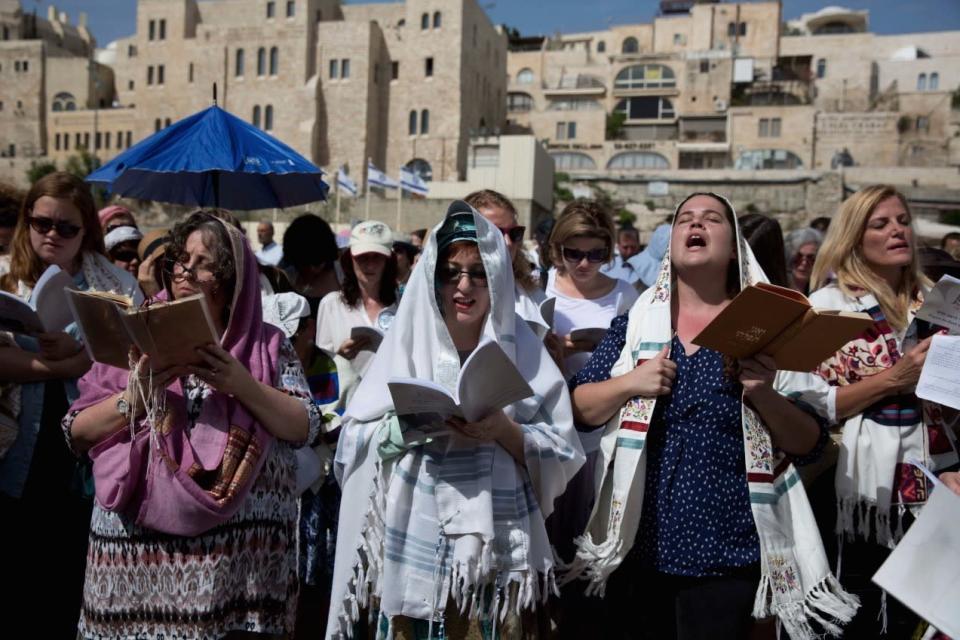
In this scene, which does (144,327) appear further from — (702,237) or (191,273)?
(702,237)

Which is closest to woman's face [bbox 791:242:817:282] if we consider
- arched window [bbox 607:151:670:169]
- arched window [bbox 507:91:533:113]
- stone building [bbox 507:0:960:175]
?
stone building [bbox 507:0:960:175]

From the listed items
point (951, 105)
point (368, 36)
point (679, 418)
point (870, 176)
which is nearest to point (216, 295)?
point (679, 418)

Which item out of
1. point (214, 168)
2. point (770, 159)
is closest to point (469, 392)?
point (214, 168)

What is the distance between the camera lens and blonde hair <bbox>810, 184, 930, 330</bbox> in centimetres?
353

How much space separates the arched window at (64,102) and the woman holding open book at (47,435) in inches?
2649

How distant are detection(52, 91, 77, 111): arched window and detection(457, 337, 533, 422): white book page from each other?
6933cm

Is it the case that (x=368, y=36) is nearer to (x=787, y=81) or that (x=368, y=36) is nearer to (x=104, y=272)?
(x=787, y=81)

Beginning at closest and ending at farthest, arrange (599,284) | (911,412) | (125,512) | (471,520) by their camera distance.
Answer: (471,520) → (125,512) → (911,412) → (599,284)

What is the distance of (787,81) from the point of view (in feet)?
174

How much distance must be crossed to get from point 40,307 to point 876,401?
330cm

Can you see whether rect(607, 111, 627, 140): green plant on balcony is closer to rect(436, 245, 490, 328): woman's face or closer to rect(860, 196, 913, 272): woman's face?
rect(860, 196, 913, 272): woman's face

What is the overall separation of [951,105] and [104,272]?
55.8 meters

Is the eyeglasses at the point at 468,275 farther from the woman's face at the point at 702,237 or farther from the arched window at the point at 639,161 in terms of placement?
the arched window at the point at 639,161

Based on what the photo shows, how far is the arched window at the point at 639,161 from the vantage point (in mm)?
49722
